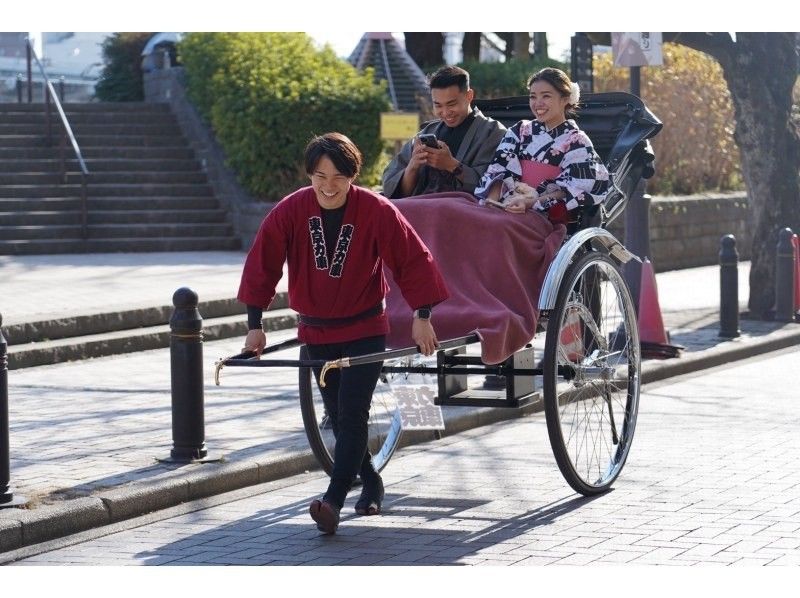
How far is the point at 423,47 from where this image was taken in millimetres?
31781

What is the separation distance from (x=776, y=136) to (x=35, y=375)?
785 centimetres

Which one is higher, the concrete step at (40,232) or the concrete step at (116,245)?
the concrete step at (40,232)

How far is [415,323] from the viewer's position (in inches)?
251

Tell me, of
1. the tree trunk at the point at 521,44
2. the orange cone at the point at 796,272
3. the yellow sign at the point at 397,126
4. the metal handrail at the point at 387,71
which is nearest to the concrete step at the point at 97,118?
the yellow sign at the point at 397,126

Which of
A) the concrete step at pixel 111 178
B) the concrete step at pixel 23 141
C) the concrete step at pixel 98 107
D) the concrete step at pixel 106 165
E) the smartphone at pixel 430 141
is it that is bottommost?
the concrete step at pixel 111 178

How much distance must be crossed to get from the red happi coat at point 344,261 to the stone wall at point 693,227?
13903 mm

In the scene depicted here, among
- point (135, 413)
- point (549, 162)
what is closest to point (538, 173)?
→ point (549, 162)

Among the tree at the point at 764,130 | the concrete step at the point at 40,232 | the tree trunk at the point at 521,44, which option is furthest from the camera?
the tree trunk at the point at 521,44

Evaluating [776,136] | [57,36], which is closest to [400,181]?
[776,136]

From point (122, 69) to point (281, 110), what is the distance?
9399 millimetres

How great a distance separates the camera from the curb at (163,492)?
20.7ft

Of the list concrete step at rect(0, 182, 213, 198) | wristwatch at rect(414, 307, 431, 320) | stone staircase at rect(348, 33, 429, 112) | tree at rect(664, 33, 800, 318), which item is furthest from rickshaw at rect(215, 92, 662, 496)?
stone staircase at rect(348, 33, 429, 112)

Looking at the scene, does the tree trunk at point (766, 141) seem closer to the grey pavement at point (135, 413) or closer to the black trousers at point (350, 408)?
the grey pavement at point (135, 413)

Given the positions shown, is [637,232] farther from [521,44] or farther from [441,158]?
[521,44]
